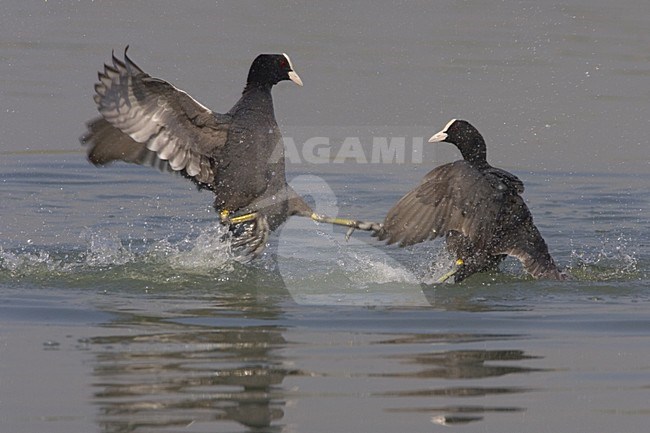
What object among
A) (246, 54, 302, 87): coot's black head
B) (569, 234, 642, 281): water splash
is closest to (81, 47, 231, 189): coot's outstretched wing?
(246, 54, 302, 87): coot's black head

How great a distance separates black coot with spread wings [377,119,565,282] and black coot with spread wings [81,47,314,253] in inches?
34.9

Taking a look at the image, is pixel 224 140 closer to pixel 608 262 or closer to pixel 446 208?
pixel 446 208

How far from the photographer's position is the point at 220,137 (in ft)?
24.8

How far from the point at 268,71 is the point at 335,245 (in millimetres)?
1112

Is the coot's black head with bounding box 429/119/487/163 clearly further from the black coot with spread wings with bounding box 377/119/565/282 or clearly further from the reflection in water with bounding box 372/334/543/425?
the reflection in water with bounding box 372/334/543/425

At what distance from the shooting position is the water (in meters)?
4.82

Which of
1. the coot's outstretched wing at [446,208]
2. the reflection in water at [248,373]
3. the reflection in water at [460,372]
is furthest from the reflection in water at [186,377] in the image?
the coot's outstretched wing at [446,208]

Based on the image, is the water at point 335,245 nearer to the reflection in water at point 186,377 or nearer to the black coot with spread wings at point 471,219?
the reflection in water at point 186,377

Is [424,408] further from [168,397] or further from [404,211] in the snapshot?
[404,211]

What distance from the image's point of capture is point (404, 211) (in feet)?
22.3

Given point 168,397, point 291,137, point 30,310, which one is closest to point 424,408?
point 168,397

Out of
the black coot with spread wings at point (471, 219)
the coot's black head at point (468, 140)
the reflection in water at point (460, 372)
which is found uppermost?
the coot's black head at point (468, 140)

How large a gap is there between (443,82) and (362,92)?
2.48 feet

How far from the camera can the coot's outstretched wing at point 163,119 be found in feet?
24.0
